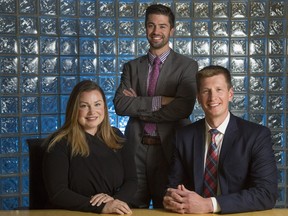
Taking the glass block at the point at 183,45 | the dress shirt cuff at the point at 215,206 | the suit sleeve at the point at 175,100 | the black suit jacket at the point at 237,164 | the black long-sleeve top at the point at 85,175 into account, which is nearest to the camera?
the dress shirt cuff at the point at 215,206

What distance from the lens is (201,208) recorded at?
196 centimetres

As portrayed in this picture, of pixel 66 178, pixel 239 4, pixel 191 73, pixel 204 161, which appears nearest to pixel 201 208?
pixel 204 161

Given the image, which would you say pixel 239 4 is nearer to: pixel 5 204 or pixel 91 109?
pixel 91 109

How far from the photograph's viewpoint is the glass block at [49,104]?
3977 mm

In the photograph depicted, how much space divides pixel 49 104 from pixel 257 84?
1.75 metres

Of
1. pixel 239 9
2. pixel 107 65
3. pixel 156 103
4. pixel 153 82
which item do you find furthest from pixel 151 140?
pixel 239 9

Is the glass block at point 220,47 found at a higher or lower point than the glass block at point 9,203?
higher

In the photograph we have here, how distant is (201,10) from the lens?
13.5 ft

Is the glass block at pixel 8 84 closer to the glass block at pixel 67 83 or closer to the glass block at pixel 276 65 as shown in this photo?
the glass block at pixel 67 83

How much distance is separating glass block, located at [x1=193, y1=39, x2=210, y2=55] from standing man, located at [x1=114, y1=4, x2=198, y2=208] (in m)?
1.12

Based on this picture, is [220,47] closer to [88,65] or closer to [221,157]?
[88,65]

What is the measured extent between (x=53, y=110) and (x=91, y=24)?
77 cm

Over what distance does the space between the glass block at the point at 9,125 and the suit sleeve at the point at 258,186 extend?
7.18 feet

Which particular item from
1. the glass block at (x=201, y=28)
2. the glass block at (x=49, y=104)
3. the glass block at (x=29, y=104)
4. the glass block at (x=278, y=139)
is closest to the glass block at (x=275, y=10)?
the glass block at (x=201, y=28)
